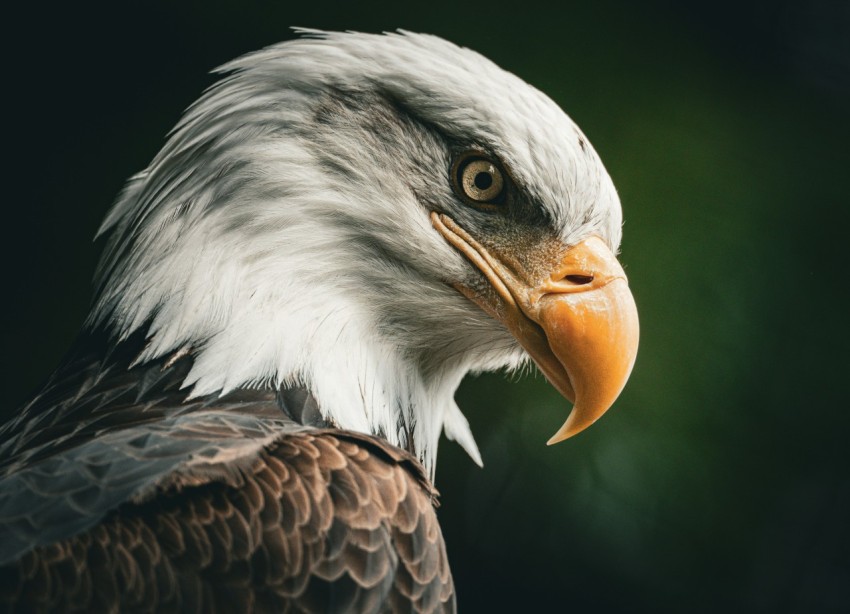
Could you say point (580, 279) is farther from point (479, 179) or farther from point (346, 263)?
point (346, 263)

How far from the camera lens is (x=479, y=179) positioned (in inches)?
55.0

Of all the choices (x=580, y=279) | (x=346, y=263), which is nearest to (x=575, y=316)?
(x=580, y=279)

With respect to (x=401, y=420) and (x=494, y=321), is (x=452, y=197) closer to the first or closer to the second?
(x=494, y=321)

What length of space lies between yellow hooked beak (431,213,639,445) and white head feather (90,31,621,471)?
5 centimetres

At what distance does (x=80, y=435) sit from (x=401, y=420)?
541 millimetres

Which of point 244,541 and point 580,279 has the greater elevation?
point 580,279

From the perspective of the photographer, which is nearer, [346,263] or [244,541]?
[244,541]

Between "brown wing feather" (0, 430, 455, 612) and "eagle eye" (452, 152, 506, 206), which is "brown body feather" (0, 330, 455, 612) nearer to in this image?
"brown wing feather" (0, 430, 455, 612)

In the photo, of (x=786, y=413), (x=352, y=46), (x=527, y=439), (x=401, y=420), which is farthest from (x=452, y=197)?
(x=786, y=413)

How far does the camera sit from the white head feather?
1355 mm

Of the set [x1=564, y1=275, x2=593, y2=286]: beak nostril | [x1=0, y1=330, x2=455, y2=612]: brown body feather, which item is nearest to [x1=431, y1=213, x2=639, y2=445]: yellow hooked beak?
[x1=564, y1=275, x2=593, y2=286]: beak nostril

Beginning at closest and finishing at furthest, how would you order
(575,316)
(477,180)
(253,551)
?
(253,551) → (575,316) → (477,180)

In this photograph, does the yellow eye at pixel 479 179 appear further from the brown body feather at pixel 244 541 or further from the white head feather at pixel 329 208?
the brown body feather at pixel 244 541

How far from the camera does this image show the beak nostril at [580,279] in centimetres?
134
